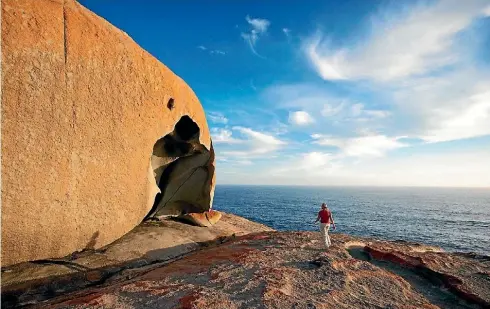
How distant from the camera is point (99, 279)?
27.9 feet

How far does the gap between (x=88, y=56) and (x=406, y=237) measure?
41.6 metres

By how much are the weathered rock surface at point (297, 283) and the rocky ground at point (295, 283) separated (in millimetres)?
18

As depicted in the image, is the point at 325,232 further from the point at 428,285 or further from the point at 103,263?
the point at 103,263

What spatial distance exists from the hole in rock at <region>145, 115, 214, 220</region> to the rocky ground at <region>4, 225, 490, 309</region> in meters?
6.02

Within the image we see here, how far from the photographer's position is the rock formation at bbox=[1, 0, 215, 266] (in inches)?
317

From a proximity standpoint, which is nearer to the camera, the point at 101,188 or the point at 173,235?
the point at 101,188

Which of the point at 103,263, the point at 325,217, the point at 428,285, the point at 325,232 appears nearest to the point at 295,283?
the point at 428,285

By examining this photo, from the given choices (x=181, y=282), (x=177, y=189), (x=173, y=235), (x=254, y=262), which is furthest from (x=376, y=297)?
(x=177, y=189)

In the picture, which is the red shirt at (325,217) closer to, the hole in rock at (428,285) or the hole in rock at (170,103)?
the hole in rock at (428,285)

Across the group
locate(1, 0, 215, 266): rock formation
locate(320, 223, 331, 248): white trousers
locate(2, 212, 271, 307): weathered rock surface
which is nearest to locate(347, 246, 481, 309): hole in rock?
locate(320, 223, 331, 248): white trousers

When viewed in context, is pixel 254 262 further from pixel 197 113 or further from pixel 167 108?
pixel 197 113

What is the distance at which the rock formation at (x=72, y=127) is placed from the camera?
26.4 ft

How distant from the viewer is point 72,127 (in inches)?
365

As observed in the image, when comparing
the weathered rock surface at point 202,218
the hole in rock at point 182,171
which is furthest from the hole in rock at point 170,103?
the weathered rock surface at point 202,218
